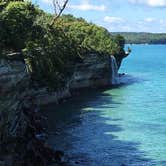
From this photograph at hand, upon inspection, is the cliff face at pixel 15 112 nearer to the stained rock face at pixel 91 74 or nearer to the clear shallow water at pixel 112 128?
the clear shallow water at pixel 112 128

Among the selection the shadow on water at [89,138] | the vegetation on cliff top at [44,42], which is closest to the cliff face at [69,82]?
the vegetation on cliff top at [44,42]

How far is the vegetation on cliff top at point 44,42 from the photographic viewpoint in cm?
5148

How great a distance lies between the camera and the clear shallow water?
43719 mm

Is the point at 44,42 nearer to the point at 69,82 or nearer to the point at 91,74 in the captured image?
the point at 69,82

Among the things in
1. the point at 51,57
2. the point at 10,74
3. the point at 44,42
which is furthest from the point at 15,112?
the point at 51,57

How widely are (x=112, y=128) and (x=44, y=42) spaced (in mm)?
19876

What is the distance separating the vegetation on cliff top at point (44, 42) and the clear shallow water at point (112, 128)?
4758mm

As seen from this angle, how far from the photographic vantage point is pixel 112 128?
5503 cm

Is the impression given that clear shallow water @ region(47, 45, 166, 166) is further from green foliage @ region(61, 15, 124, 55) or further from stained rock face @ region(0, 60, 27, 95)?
green foliage @ region(61, 15, 124, 55)

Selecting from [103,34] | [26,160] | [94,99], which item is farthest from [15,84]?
[103,34]

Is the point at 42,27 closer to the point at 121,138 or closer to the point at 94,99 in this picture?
the point at 94,99

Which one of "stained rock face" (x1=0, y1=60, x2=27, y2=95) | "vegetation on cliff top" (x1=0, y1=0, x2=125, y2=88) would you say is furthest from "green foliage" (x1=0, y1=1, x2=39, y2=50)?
"stained rock face" (x1=0, y1=60, x2=27, y2=95)

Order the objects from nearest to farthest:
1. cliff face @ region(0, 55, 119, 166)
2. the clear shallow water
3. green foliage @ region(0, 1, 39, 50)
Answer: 1. cliff face @ region(0, 55, 119, 166)
2. the clear shallow water
3. green foliage @ region(0, 1, 39, 50)

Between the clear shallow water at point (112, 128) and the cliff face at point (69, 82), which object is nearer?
the cliff face at point (69, 82)
